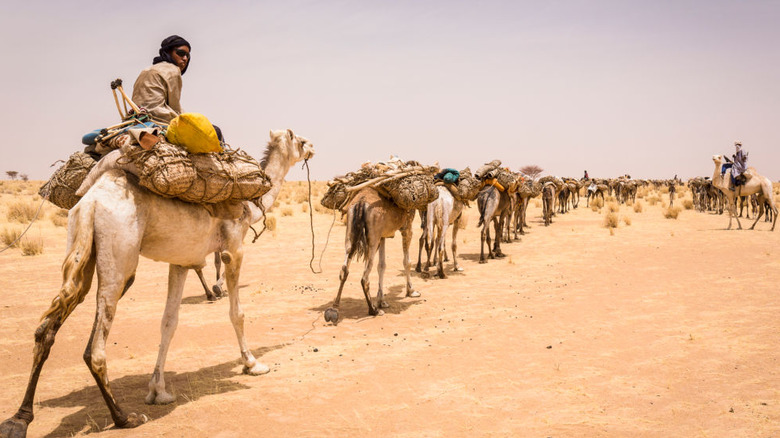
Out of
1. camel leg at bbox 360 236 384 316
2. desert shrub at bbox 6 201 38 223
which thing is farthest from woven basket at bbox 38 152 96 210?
desert shrub at bbox 6 201 38 223

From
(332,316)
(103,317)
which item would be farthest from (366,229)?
(103,317)

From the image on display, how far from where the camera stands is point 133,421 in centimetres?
445

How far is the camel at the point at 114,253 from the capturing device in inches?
156

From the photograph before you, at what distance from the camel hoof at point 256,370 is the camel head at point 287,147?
236 centimetres

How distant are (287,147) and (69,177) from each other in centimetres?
232

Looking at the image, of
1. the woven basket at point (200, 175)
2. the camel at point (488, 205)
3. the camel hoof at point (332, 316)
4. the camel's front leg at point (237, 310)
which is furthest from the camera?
the camel at point (488, 205)

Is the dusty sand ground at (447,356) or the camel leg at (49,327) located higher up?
the camel leg at (49,327)

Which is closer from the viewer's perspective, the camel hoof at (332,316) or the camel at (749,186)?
the camel hoof at (332,316)

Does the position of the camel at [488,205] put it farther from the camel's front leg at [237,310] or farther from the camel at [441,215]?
the camel's front leg at [237,310]

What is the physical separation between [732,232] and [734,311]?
12.4m

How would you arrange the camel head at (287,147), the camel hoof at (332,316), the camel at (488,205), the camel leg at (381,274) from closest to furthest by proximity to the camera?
the camel head at (287,147) → the camel hoof at (332,316) → the camel leg at (381,274) → the camel at (488,205)

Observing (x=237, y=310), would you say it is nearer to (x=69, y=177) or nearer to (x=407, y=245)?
(x=69, y=177)

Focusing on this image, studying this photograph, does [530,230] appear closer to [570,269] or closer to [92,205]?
[570,269]

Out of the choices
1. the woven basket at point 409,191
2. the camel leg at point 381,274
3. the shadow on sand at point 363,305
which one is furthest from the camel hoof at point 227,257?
the camel leg at point 381,274
